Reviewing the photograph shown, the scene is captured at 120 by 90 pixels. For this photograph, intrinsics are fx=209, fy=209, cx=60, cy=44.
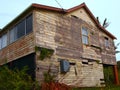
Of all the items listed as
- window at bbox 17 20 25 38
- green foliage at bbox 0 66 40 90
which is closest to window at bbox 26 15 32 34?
window at bbox 17 20 25 38

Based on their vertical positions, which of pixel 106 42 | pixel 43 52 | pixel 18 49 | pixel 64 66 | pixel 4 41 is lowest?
pixel 64 66

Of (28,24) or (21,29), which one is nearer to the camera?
(28,24)

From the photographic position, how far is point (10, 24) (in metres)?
18.3

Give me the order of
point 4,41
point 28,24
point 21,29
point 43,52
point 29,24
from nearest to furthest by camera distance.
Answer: point 43,52, point 29,24, point 28,24, point 21,29, point 4,41

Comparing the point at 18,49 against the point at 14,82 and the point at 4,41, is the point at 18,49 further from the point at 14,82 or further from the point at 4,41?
the point at 14,82

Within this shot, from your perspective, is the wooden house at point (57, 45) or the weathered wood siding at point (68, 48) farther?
the weathered wood siding at point (68, 48)

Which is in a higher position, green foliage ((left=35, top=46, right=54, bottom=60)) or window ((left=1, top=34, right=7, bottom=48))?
window ((left=1, top=34, right=7, bottom=48))

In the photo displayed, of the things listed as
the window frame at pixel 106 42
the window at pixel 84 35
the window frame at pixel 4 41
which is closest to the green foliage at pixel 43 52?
the window at pixel 84 35

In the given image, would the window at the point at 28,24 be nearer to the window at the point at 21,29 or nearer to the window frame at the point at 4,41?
the window at the point at 21,29

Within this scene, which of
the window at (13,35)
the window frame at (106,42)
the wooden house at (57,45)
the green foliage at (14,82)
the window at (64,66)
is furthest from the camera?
the window frame at (106,42)

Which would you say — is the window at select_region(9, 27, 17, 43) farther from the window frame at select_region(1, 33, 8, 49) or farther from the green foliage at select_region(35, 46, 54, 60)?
the green foliage at select_region(35, 46, 54, 60)

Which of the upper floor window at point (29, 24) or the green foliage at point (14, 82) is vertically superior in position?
the upper floor window at point (29, 24)

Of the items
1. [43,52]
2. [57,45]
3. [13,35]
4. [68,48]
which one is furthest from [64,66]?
[13,35]

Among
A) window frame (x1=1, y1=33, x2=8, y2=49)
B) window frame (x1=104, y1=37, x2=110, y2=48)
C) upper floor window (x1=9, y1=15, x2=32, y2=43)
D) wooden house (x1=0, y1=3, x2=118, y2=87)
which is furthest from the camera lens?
window frame (x1=104, y1=37, x2=110, y2=48)
